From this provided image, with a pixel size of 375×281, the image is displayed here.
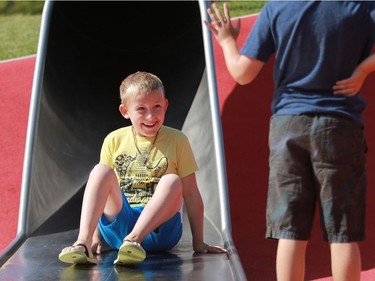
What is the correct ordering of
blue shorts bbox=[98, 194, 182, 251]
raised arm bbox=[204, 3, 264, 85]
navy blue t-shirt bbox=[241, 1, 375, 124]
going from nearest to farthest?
navy blue t-shirt bbox=[241, 1, 375, 124] → raised arm bbox=[204, 3, 264, 85] → blue shorts bbox=[98, 194, 182, 251]

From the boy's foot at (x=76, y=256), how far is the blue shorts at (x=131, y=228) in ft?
0.81

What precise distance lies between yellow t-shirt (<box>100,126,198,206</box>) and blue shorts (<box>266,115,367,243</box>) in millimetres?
987

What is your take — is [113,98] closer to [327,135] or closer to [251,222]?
[251,222]

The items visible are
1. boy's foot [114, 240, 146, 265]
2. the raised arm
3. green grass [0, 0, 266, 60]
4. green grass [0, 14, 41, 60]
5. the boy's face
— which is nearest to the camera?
the raised arm

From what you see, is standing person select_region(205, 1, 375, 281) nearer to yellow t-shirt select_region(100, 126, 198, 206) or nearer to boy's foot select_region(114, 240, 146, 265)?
boy's foot select_region(114, 240, 146, 265)

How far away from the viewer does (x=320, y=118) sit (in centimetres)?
292

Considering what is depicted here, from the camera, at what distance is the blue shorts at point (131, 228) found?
3.72 m

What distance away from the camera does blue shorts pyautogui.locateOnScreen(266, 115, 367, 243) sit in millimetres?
2904

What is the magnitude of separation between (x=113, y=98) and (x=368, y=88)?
2.10 m

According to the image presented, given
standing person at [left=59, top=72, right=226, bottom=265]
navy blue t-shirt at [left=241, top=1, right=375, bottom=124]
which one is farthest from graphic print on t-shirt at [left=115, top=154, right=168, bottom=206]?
navy blue t-shirt at [left=241, top=1, right=375, bottom=124]

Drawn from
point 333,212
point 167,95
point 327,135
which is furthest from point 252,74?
point 167,95

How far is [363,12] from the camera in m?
2.90

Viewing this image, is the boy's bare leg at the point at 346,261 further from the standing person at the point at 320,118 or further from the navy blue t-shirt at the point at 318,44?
the navy blue t-shirt at the point at 318,44

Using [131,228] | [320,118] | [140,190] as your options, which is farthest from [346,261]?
[140,190]
